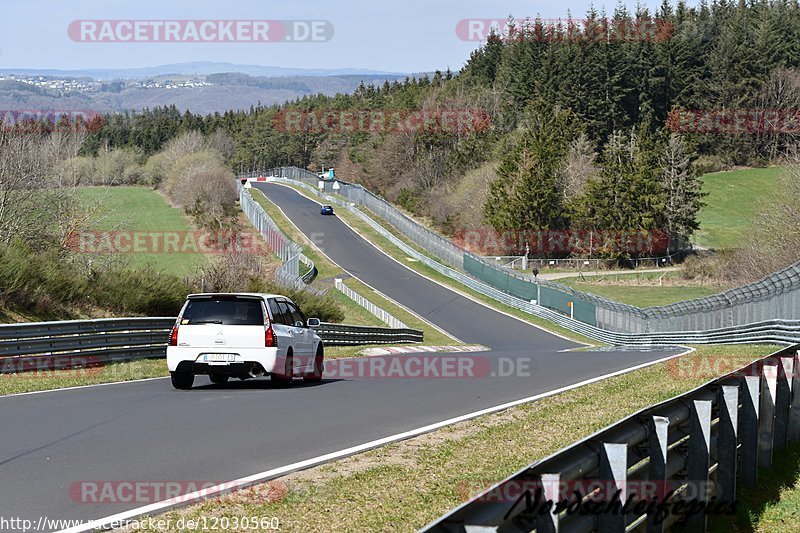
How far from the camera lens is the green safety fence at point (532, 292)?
59969 mm

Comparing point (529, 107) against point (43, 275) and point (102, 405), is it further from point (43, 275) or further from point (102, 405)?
point (102, 405)

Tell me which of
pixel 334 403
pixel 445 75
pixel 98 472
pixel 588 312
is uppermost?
pixel 445 75

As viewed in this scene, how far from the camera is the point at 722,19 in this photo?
151250mm

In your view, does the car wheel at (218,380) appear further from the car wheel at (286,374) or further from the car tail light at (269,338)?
the car tail light at (269,338)

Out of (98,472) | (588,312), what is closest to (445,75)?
(588,312)

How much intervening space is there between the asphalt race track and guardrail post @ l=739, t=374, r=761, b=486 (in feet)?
13.1

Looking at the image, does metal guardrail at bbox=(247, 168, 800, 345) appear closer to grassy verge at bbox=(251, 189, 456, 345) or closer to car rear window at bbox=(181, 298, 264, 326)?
grassy verge at bbox=(251, 189, 456, 345)

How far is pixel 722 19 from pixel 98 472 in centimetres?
15602

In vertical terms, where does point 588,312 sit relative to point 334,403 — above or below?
below

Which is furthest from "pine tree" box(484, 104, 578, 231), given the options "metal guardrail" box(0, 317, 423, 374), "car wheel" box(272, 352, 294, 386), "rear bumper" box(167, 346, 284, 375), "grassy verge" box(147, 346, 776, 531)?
"grassy verge" box(147, 346, 776, 531)

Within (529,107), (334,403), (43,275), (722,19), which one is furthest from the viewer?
(722,19)

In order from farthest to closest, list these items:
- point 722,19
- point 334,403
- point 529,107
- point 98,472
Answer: point 722,19 → point 529,107 → point 334,403 → point 98,472

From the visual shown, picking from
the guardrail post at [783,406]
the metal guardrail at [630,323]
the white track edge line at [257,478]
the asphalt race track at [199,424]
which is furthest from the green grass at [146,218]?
the guardrail post at [783,406]

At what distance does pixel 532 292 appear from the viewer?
220 ft
